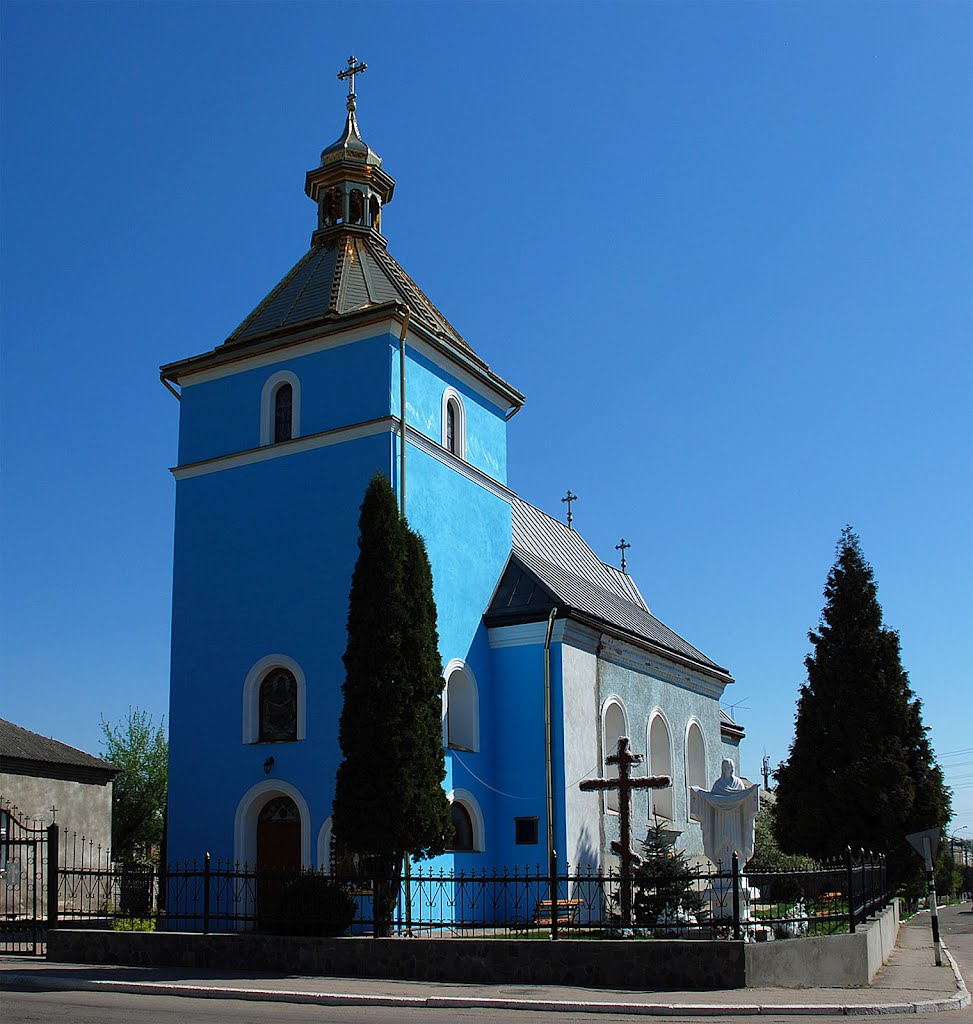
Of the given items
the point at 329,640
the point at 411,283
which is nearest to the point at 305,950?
the point at 329,640

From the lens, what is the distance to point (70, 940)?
1528 cm

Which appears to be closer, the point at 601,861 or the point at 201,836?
the point at 201,836

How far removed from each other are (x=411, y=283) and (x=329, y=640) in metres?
8.62

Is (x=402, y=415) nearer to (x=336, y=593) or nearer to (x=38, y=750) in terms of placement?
(x=336, y=593)

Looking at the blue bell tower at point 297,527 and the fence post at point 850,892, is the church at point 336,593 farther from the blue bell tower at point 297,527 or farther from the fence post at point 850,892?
Result: the fence post at point 850,892

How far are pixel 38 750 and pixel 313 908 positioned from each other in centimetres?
1363

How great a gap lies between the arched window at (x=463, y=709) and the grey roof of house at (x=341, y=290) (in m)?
6.51

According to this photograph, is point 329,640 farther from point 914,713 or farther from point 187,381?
point 914,713

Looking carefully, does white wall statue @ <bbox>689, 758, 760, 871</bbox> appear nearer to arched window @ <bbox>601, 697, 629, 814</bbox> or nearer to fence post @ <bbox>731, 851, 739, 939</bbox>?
fence post @ <bbox>731, 851, 739, 939</bbox>

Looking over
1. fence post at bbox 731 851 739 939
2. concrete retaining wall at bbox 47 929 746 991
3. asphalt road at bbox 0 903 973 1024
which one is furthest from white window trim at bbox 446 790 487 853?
asphalt road at bbox 0 903 973 1024

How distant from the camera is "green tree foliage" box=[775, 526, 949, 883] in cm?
2828

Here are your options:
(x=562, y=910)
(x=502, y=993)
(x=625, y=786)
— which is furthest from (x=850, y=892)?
(x=562, y=910)

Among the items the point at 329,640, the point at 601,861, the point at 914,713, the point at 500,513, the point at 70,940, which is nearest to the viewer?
the point at 70,940

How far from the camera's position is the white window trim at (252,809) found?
19109 millimetres
